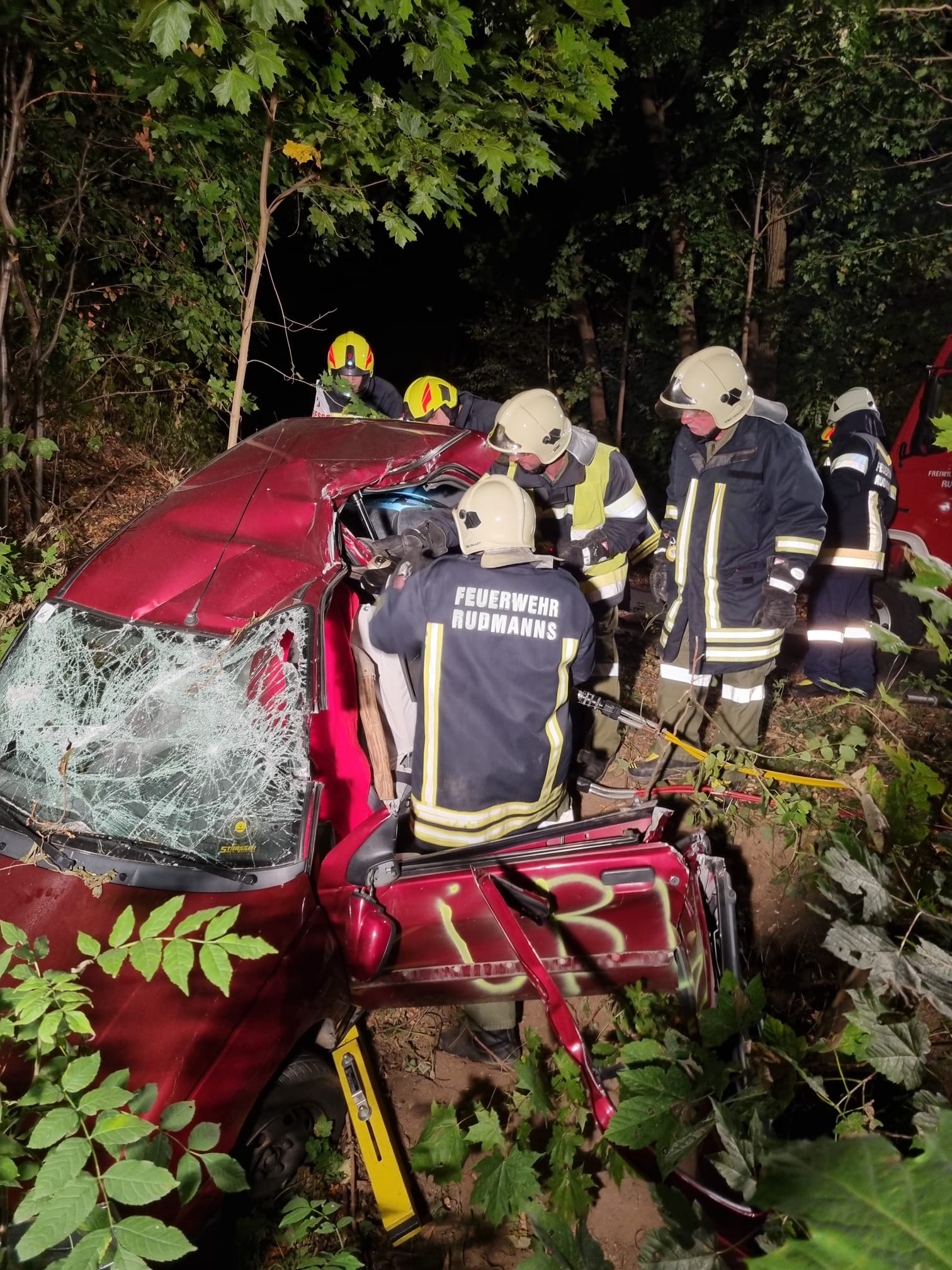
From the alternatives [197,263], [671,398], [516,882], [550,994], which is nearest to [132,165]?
[197,263]

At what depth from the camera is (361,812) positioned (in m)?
2.56

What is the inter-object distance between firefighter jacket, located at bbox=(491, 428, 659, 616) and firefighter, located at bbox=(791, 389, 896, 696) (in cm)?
138

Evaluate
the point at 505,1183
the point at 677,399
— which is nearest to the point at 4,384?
the point at 677,399

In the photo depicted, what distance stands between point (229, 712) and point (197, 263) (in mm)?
6489

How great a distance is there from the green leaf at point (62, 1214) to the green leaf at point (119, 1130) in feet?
0.19

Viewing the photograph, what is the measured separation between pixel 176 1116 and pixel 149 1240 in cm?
19

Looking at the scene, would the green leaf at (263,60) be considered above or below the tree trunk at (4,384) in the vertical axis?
above

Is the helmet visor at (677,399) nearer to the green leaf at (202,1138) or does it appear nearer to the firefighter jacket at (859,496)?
the firefighter jacket at (859,496)

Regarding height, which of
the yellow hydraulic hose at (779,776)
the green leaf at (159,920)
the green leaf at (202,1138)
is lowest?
the yellow hydraulic hose at (779,776)

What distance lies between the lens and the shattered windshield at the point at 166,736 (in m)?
2.17

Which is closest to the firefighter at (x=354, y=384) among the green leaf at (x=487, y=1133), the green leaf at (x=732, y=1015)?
the green leaf at (x=487, y=1133)

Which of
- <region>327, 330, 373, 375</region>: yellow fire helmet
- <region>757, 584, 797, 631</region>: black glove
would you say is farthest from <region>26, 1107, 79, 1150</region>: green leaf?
<region>327, 330, 373, 375</region>: yellow fire helmet

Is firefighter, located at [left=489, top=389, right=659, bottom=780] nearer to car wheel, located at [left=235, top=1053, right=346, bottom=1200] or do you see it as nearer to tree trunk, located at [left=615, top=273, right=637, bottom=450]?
car wheel, located at [left=235, top=1053, right=346, bottom=1200]

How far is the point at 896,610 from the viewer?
5.36 meters
